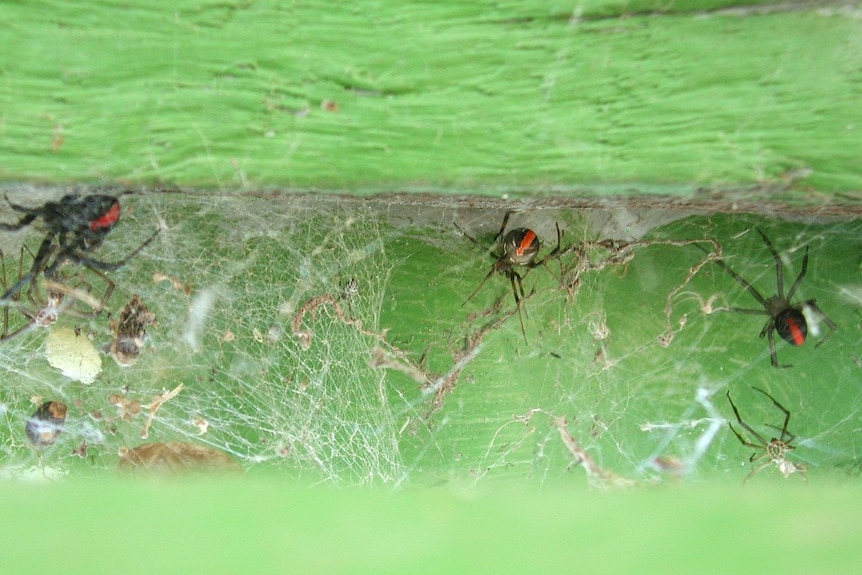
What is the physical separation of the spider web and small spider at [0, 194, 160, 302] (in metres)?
0.05

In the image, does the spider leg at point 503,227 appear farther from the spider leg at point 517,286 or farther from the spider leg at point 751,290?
the spider leg at point 751,290

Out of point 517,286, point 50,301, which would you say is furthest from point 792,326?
point 50,301

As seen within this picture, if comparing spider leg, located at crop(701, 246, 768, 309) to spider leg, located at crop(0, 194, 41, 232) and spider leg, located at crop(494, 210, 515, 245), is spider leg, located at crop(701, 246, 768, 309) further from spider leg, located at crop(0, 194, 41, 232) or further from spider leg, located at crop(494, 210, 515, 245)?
spider leg, located at crop(0, 194, 41, 232)

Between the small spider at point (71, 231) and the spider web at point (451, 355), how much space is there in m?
0.05

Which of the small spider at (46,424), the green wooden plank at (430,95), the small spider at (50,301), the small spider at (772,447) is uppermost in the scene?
the green wooden plank at (430,95)

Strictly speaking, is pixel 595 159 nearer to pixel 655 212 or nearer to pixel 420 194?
pixel 420 194

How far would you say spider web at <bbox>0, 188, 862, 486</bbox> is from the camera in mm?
1776

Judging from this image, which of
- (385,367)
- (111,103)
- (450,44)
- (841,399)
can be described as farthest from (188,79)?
(841,399)

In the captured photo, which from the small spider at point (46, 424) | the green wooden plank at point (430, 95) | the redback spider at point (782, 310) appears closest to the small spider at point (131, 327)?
the small spider at point (46, 424)

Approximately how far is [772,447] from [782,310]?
1.50 feet

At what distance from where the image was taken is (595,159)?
3.73 feet

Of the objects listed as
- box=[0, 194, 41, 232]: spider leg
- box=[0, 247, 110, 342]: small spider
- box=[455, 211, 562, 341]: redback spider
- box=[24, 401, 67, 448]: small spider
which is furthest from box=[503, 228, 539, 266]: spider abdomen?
box=[24, 401, 67, 448]: small spider

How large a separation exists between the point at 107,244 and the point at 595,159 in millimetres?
1376

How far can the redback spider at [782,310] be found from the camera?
1860 millimetres
